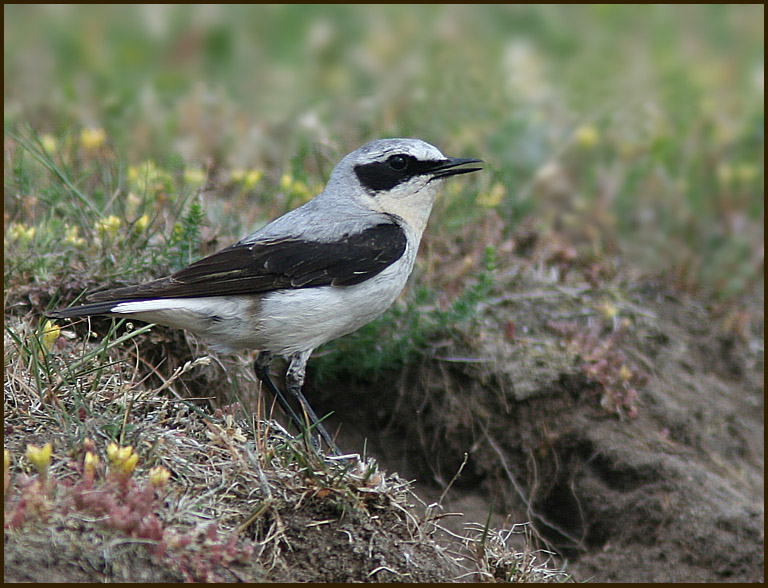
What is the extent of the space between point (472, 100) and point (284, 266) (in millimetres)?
4255

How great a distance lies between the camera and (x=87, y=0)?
392 inches

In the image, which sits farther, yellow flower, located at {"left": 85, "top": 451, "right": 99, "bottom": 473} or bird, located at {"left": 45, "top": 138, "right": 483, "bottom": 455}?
bird, located at {"left": 45, "top": 138, "right": 483, "bottom": 455}

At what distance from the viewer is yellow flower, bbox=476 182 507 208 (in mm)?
6973

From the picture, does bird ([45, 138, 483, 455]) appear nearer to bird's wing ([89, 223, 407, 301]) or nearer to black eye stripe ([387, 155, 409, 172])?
bird's wing ([89, 223, 407, 301])

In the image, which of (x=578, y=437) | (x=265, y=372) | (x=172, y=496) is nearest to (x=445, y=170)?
(x=265, y=372)

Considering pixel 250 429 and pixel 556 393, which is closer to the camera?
pixel 250 429

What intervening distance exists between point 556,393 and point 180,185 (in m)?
3.16

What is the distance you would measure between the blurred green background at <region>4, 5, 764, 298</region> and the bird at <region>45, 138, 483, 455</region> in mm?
1520

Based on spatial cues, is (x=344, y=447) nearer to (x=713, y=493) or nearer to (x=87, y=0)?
(x=713, y=493)

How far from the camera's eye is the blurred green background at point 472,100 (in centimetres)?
781

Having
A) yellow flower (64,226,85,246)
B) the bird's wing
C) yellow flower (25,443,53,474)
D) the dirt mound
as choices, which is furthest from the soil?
yellow flower (25,443,53,474)

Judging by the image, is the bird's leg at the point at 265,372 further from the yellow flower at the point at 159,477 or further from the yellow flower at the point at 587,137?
the yellow flower at the point at 587,137

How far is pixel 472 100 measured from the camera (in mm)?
8828

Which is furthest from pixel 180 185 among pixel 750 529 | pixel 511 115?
pixel 750 529
